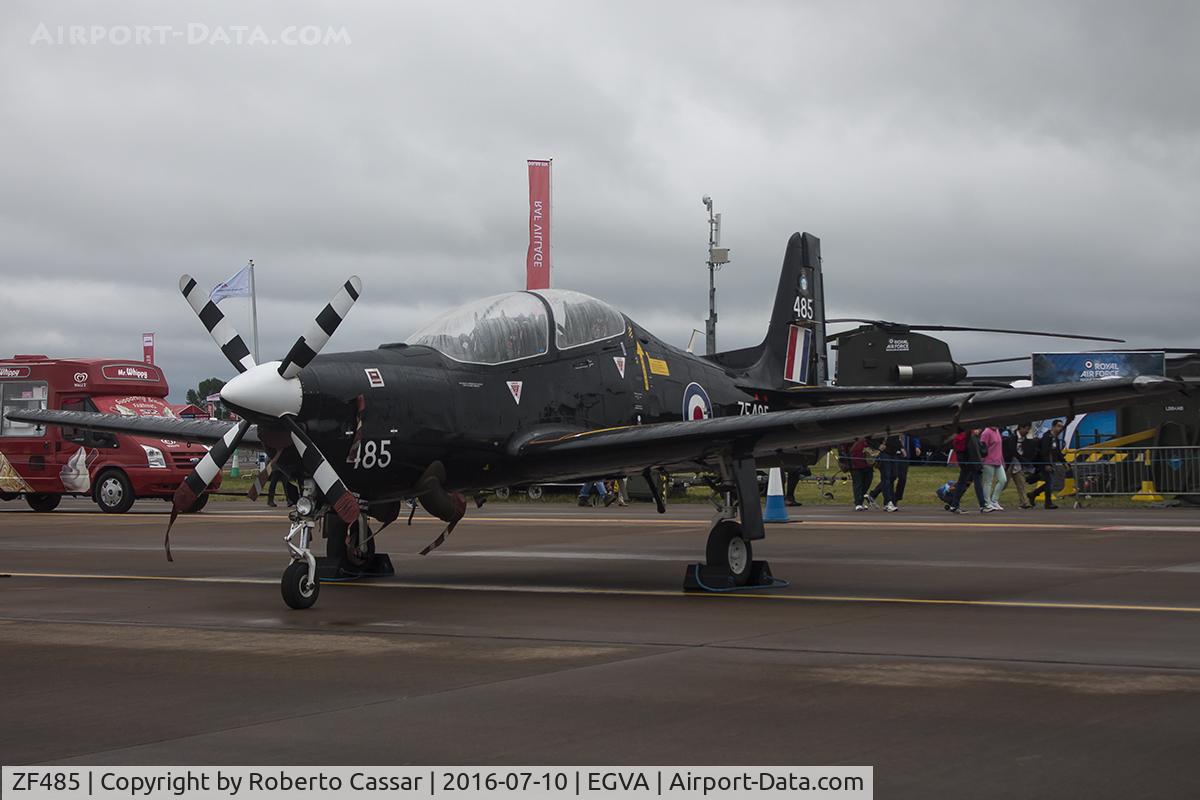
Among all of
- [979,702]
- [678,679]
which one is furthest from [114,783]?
[979,702]

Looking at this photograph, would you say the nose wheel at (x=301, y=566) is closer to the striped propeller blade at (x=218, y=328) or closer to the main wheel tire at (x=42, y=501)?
the striped propeller blade at (x=218, y=328)

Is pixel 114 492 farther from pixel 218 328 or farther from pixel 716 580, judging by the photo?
pixel 716 580

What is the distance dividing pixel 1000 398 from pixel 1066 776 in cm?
688

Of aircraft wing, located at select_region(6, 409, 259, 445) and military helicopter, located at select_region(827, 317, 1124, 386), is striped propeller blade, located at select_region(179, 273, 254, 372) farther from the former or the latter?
military helicopter, located at select_region(827, 317, 1124, 386)

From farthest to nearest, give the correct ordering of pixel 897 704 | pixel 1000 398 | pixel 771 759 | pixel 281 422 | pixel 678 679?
pixel 1000 398 → pixel 281 422 → pixel 678 679 → pixel 897 704 → pixel 771 759

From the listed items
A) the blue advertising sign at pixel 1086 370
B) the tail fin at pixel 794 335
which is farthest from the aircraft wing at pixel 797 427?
the blue advertising sign at pixel 1086 370

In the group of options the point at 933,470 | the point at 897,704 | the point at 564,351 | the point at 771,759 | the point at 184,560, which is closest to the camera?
the point at 771,759

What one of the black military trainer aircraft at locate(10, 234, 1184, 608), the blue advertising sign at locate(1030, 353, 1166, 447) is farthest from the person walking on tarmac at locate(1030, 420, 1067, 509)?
the black military trainer aircraft at locate(10, 234, 1184, 608)

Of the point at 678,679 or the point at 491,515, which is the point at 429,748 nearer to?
the point at 678,679

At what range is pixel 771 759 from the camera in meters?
5.11

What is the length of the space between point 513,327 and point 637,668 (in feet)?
19.9

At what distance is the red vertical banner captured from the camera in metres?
36.9

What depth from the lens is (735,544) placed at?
12500 mm

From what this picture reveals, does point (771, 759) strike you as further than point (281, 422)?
No
